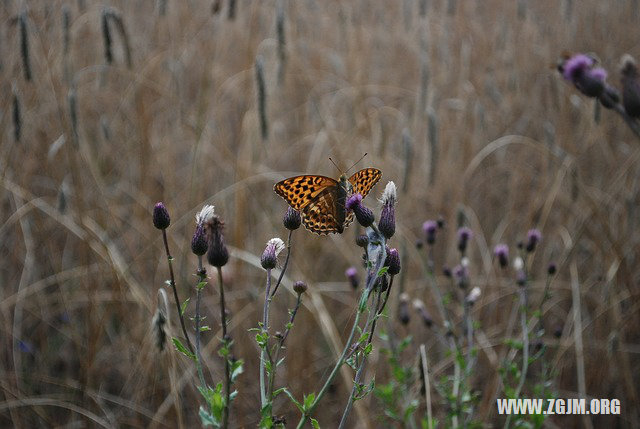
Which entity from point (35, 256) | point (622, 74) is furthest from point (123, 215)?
point (622, 74)

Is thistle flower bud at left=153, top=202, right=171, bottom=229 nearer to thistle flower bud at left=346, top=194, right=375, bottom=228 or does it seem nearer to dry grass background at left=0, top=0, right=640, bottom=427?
thistle flower bud at left=346, top=194, right=375, bottom=228

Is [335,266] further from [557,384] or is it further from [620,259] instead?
[620,259]

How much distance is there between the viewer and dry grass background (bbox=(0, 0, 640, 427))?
2.35 meters

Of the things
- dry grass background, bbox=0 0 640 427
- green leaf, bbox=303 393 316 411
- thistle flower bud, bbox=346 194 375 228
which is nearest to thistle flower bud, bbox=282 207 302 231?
thistle flower bud, bbox=346 194 375 228

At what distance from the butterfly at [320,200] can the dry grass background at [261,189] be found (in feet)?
2.49

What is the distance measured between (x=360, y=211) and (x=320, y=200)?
146mm

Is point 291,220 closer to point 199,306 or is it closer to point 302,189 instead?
point 302,189

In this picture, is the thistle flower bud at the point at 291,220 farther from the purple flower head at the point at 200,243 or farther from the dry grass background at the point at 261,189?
the dry grass background at the point at 261,189

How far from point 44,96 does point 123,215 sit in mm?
749

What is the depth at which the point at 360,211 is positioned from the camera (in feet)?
3.97

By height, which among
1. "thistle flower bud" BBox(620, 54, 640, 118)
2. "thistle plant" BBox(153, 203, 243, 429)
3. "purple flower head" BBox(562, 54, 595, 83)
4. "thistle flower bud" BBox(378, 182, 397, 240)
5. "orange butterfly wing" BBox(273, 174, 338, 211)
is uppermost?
"purple flower head" BBox(562, 54, 595, 83)

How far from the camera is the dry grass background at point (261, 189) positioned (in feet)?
7.72

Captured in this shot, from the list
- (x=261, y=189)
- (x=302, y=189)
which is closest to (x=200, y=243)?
(x=302, y=189)

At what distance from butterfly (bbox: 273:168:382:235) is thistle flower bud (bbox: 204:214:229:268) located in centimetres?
15
